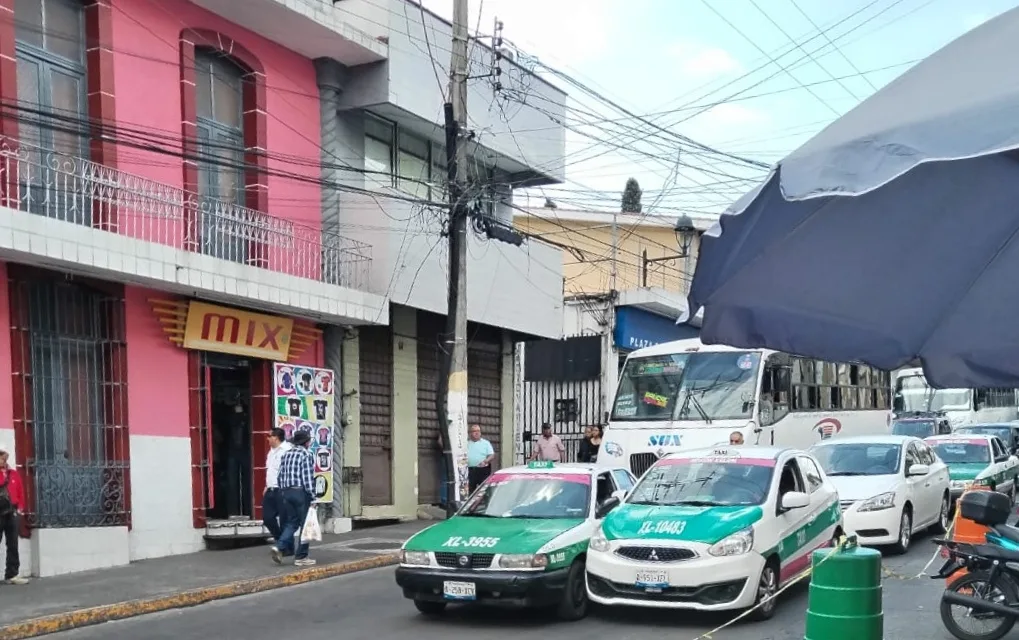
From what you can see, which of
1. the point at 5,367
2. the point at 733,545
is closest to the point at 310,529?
the point at 5,367

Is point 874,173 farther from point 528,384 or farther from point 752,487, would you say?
point 528,384

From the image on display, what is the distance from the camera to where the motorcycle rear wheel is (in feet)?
26.6

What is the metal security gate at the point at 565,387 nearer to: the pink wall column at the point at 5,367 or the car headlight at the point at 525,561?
the pink wall column at the point at 5,367

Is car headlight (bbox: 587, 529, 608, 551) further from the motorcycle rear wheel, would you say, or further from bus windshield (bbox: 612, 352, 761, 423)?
bus windshield (bbox: 612, 352, 761, 423)

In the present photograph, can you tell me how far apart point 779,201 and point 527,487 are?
789cm

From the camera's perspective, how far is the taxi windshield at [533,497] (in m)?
A: 10.7

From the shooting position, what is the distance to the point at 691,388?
17078 mm

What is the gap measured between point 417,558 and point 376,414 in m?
9.45

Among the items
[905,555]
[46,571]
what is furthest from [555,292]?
[46,571]

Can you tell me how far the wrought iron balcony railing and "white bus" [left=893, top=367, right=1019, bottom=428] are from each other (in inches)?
946

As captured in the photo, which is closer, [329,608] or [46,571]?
[329,608]

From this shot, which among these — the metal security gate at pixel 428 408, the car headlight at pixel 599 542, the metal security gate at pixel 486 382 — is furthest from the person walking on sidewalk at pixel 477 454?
the car headlight at pixel 599 542

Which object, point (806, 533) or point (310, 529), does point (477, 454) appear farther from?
point (806, 533)

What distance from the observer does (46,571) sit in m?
12.2
